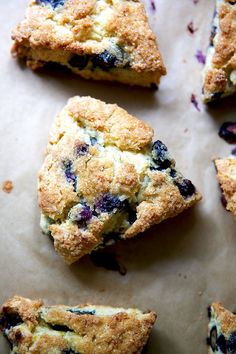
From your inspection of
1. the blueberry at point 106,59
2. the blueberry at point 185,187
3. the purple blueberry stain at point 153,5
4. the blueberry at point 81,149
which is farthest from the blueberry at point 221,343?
the purple blueberry stain at point 153,5

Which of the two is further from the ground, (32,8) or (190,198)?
(32,8)

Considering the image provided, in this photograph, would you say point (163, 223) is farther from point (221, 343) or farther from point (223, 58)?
point (223, 58)

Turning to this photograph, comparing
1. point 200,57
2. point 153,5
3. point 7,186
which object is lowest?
point 7,186

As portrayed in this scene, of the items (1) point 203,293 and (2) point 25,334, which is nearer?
(2) point 25,334

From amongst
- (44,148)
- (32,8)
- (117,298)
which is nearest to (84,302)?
(117,298)

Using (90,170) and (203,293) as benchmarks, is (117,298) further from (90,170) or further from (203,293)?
(90,170)

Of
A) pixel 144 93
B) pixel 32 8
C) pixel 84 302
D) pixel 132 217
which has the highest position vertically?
pixel 32 8

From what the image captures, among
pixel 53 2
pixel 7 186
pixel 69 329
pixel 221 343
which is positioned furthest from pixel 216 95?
pixel 69 329
